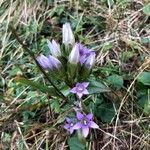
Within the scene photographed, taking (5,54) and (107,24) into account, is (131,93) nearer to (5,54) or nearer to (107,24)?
(107,24)

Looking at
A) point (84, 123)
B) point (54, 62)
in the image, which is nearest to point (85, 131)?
point (84, 123)

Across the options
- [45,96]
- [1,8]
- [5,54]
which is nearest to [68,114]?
[45,96]

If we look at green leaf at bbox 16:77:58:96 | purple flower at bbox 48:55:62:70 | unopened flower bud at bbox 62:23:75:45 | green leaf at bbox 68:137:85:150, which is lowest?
green leaf at bbox 68:137:85:150

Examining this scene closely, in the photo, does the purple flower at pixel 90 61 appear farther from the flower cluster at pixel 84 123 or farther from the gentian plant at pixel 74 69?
the flower cluster at pixel 84 123

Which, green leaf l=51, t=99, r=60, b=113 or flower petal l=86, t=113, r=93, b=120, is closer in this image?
flower petal l=86, t=113, r=93, b=120

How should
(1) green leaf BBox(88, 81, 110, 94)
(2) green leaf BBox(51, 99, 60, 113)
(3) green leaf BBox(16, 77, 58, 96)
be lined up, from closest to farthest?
(3) green leaf BBox(16, 77, 58, 96) < (1) green leaf BBox(88, 81, 110, 94) < (2) green leaf BBox(51, 99, 60, 113)

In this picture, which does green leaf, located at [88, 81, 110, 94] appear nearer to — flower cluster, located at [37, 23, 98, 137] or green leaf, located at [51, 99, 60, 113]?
flower cluster, located at [37, 23, 98, 137]

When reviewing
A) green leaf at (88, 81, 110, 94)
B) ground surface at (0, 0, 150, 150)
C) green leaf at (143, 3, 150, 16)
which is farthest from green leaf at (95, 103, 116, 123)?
green leaf at (143, 3, 150, 16)
